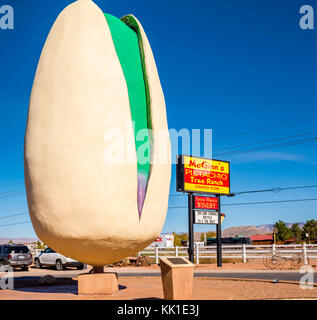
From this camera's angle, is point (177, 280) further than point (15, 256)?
No

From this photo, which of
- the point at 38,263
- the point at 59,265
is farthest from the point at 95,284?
the point at 38,263

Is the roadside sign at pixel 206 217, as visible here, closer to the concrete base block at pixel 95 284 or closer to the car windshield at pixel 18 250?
the car windshield at pixel 18 250

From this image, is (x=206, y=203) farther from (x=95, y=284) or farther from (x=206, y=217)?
(x=95, y=284)

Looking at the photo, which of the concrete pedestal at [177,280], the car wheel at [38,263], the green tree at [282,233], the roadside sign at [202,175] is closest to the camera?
the concrete pedestal at [177,280]

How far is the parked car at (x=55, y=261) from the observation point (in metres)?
24.5

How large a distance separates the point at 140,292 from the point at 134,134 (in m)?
4.18

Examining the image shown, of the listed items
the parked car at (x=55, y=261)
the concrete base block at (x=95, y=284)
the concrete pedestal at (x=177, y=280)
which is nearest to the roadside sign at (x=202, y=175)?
the parked car at (x=55, y=261)

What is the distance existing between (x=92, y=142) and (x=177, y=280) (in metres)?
3.35

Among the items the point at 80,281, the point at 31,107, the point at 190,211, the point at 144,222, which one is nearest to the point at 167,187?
the point at 144,222

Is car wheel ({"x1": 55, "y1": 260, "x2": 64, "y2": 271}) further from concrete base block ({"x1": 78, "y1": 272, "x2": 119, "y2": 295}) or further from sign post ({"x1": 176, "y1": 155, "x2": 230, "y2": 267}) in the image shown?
concrete base block ({"x1": 78, "y1": 272, "x2": 119, "y2": 295})

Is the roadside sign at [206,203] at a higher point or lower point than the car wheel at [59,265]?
higher

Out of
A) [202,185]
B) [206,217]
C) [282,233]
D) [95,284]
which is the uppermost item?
[202,185]

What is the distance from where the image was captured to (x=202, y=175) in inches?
975

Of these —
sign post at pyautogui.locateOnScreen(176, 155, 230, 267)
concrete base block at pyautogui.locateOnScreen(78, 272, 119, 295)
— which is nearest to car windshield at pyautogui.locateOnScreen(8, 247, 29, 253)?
sign post at pyautogui.locateOnScreen(176, 155, 230, 267)
